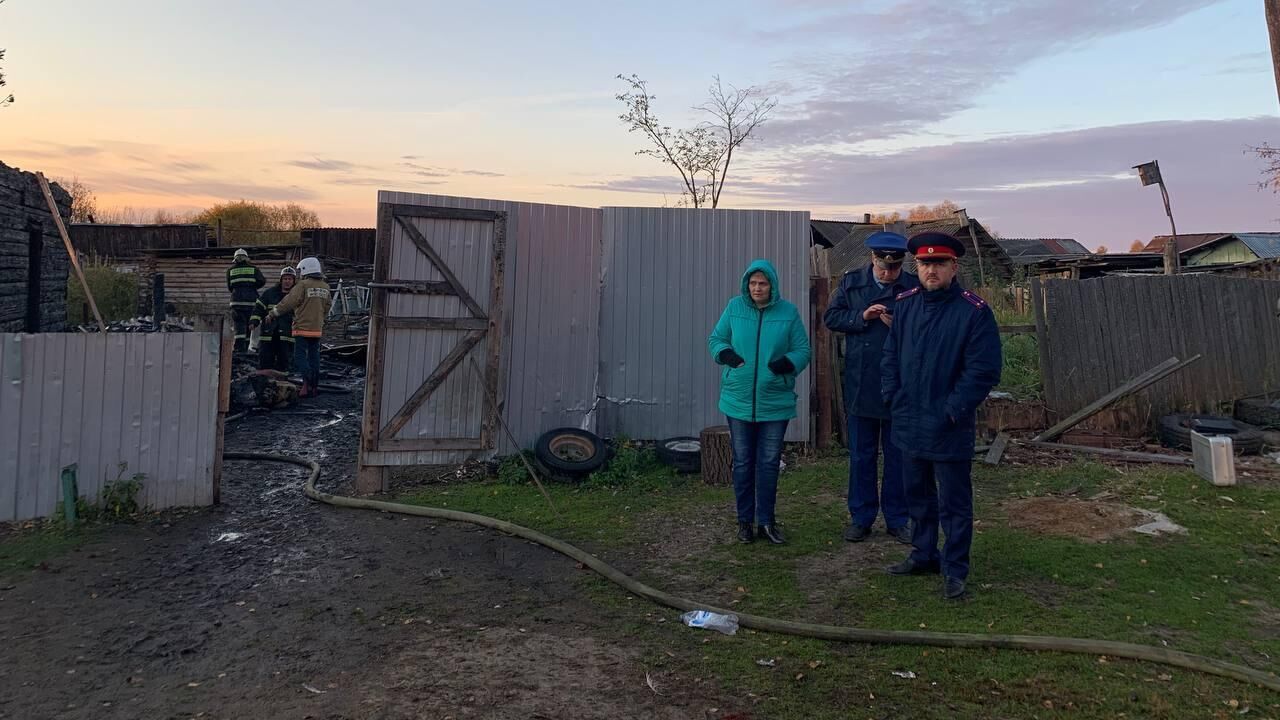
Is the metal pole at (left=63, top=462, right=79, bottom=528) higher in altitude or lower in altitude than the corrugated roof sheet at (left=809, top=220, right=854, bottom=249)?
lower

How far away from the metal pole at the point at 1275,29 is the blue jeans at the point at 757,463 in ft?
20.5

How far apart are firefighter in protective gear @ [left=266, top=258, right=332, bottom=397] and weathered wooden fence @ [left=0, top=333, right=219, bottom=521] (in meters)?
5.40

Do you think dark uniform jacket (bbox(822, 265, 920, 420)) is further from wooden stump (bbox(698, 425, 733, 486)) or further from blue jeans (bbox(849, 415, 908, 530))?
wooden stump (bbox(698, 425, 733, 486))

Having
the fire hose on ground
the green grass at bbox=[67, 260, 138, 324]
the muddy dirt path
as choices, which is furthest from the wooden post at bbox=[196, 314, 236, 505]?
the green grass at bbox=[67, 260, 138, 324]

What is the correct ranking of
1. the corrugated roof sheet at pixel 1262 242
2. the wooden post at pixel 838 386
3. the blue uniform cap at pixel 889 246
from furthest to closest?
the corrugated roof sheet at pixel 1262 242, the wooden post at pixel 838 386, the blue uniform cap at pixel 889 246

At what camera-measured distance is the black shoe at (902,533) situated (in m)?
5.37

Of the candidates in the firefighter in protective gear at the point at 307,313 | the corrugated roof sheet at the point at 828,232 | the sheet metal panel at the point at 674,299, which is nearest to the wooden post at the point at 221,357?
the sheet metal panel at the point at 674,299

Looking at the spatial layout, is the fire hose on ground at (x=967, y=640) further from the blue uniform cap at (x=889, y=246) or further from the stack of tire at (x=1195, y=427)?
the stack of tire at (x=1195, y=427)

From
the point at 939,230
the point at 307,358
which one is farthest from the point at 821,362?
the point at 939,230

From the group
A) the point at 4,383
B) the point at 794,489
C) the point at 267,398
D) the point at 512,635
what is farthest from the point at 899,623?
the point at 267,398

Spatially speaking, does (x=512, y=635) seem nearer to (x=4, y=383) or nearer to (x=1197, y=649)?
(x=1197, y=649)

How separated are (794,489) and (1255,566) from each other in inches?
125

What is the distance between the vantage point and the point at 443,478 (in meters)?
7.38

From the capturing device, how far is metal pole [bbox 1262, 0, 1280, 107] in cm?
750
